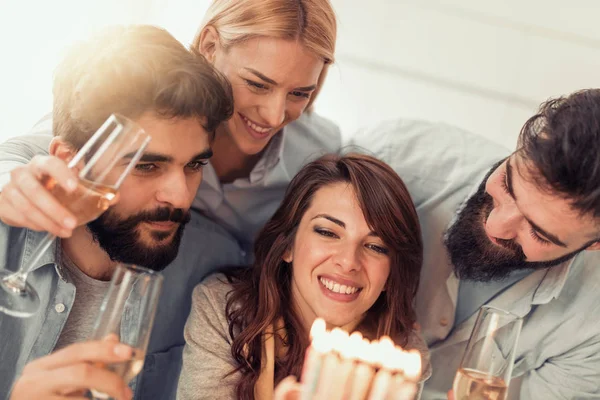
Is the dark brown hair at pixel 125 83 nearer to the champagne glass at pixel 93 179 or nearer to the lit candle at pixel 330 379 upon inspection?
the champagne glass at pixel 93 179

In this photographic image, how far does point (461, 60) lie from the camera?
4570mm

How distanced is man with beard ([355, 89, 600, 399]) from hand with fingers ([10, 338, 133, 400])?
4.93 feet

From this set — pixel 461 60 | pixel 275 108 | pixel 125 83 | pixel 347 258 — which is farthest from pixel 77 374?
pixel 461 60

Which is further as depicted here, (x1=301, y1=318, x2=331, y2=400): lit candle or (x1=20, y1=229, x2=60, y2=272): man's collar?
(x1=20, y1=229, x2=60, y2=272): man's collar

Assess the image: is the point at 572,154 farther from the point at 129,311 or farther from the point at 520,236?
the point at 129,311

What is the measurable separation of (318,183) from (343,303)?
0.50m

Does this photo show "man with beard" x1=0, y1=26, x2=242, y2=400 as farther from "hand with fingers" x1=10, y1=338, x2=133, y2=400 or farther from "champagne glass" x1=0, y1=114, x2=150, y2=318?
"hand with fingers" x1=10, y1=338, x2=133, y2=400

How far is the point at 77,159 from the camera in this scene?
1.64 meters

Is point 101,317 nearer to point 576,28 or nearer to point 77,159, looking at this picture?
point 77,159

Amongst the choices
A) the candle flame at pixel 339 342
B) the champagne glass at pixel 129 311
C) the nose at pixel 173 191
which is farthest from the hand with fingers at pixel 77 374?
the nose at pixel 173 191

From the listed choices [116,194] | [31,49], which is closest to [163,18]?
[31,49]

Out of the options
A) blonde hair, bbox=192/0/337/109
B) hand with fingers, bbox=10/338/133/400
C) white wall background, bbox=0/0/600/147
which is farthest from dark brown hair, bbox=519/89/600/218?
white wall background, bbox=0/0/600/147

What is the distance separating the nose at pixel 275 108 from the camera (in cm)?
265

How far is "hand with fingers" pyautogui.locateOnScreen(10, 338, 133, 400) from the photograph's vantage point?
1482mm
